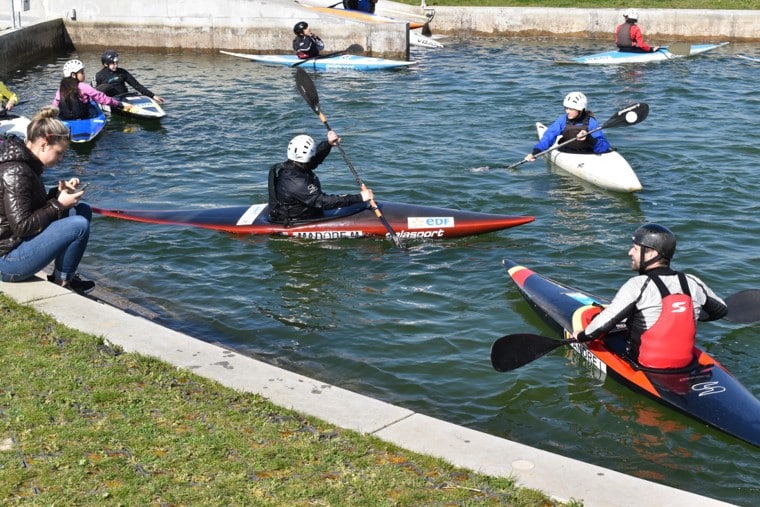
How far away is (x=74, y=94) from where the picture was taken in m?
16.6

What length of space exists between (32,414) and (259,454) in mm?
1474

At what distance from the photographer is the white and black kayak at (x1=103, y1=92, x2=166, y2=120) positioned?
57.9 feet

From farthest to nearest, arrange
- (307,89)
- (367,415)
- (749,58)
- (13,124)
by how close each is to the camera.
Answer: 1. (749,58)
2. (13,124)
3. (307,89)
4. (367,415)

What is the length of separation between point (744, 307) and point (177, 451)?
17.6 ft

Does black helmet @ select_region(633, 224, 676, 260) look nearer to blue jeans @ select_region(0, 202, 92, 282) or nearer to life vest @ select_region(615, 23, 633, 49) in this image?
blue jeans @ select_region(0, 202, 92, 282)

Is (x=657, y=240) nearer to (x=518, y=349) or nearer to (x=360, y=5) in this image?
(x=518, y=349)

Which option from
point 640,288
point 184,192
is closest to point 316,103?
point 184,192

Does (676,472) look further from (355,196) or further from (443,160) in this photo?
(443,160)

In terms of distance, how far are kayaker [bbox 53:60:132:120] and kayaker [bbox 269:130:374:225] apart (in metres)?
6.57

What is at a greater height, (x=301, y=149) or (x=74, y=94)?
(x=74, y=94)

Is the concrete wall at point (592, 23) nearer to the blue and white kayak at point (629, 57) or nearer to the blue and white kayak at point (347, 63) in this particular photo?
the blue and white kayak at point (629, 57)

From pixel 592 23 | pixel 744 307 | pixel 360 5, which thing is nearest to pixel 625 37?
pixel 592 23

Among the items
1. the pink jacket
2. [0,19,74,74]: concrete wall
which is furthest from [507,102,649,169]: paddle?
[0,19,74,74]: concrete wall

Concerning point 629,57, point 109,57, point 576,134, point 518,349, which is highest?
point 109,57
